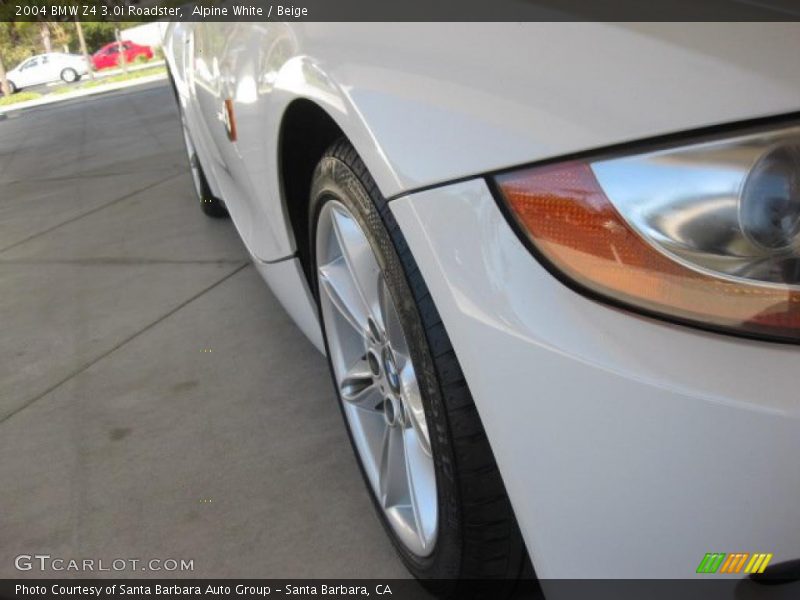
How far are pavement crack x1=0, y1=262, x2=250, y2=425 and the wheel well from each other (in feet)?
4.51

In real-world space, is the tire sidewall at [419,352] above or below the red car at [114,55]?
above

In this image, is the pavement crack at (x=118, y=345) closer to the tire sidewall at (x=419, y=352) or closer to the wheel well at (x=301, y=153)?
the wheel well at (x=301, y=153)

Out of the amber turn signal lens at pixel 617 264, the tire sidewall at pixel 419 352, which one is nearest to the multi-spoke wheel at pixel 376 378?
the tire sidewall at pixel 419 352

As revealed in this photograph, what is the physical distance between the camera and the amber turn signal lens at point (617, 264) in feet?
3.23

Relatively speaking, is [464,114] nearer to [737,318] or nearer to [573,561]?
[737,318]

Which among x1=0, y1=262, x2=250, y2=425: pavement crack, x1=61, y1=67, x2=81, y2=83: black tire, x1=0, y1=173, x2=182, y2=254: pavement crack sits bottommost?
x1=61, y1=67, x2=81, y2=83: black tire

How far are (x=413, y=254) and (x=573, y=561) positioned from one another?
1.62 ft

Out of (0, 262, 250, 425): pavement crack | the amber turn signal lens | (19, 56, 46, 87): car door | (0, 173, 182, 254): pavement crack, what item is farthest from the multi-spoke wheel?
(19, 56, 46, 87): car door

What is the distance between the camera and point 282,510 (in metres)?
2.08

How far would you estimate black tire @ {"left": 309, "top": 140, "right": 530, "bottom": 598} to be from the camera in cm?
129

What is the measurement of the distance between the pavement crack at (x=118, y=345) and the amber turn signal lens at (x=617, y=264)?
233 centimetres

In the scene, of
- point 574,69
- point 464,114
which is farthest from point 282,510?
point 574,69

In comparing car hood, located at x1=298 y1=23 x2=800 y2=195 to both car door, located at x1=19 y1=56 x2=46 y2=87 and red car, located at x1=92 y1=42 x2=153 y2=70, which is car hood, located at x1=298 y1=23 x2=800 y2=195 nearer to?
car door, located at x1=19 y1=56 x2=46 y2=87

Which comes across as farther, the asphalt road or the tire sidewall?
the asphalt road
